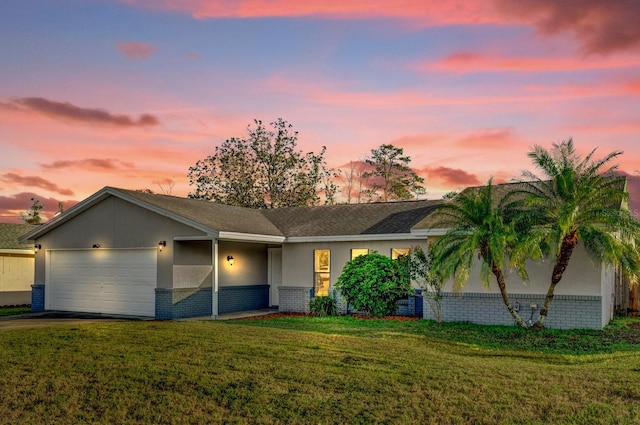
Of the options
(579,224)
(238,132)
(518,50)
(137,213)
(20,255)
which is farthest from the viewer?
(238,132)

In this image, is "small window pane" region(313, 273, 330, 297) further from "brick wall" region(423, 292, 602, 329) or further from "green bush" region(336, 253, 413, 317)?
"brick wall" region(423, 292, 602, 329)

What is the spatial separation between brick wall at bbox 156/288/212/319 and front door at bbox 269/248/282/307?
358 cm

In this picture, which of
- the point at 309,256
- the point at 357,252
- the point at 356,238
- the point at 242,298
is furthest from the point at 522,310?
the point at 242,298

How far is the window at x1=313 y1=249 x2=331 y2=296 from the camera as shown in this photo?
20.9 metres

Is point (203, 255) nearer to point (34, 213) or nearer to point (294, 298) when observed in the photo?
point (294, 298)

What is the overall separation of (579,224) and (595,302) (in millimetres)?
2488

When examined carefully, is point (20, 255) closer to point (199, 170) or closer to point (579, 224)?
point (199, 170)

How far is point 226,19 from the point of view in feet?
55.3

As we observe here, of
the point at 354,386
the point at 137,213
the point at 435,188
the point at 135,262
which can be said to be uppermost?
the point at 435,188

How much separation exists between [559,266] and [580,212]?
1529 mm

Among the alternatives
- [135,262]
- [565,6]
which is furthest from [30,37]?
[565,6]

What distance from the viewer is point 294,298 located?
21.1 m

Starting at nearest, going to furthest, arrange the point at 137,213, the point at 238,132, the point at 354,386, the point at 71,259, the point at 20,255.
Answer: the point at 354,386, the point at 137,213, the point at 71,259, the point at 20,255, the point at 238,132

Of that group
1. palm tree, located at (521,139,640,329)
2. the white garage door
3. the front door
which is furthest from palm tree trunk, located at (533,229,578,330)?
the white garage door
